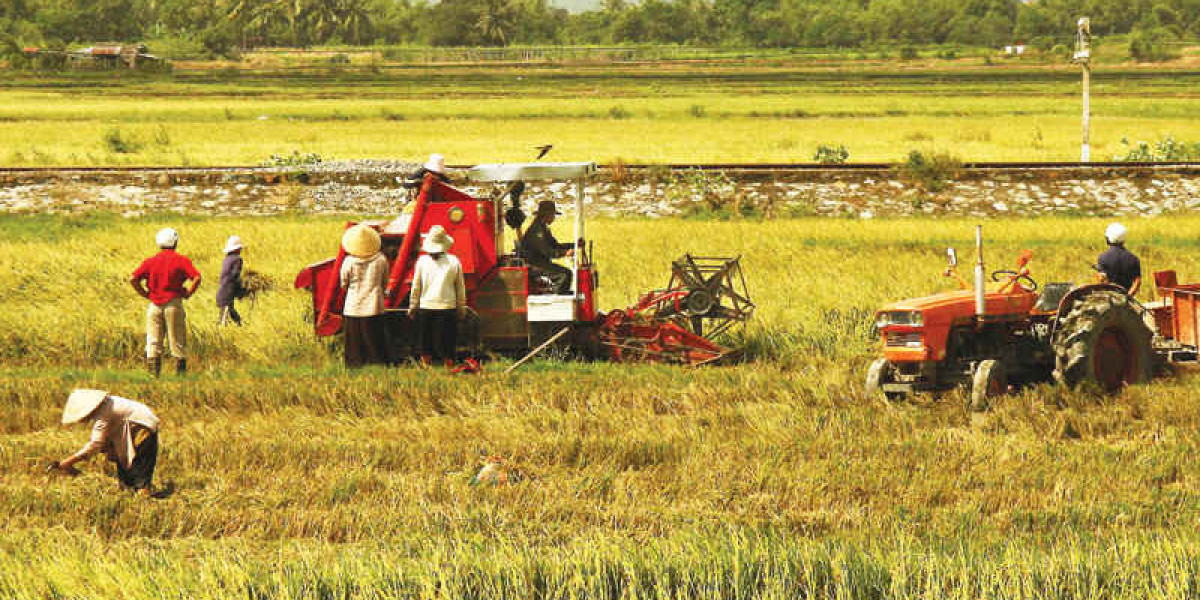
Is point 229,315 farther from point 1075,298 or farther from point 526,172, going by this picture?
point 1075,298

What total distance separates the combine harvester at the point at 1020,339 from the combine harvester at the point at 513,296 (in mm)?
2313

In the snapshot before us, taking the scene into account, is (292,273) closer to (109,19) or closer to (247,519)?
(247,519)

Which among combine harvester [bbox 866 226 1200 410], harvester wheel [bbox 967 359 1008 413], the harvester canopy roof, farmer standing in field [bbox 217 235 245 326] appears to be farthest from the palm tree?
harvester wheel [bbox 967 359 1008 413]

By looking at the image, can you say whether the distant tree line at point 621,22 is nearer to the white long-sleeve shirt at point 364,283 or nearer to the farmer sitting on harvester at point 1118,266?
the white long-sleeve shirt at point 364,283

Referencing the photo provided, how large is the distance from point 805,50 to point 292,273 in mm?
131026

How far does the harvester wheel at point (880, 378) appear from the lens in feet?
37.1

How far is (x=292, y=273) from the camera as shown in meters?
18.3

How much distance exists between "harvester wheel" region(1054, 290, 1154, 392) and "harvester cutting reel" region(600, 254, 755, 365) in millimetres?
3255

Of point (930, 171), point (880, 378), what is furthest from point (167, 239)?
point (930, 171)

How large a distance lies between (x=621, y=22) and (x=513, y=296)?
160 m

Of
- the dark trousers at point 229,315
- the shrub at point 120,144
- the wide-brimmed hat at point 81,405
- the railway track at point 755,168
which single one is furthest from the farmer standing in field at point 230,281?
the shrub at point 120,144

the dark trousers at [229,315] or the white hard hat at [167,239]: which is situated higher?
the white hard hat at [167,239]

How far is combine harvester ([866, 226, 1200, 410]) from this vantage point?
10852 mm

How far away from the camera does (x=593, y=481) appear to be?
8875 mm
